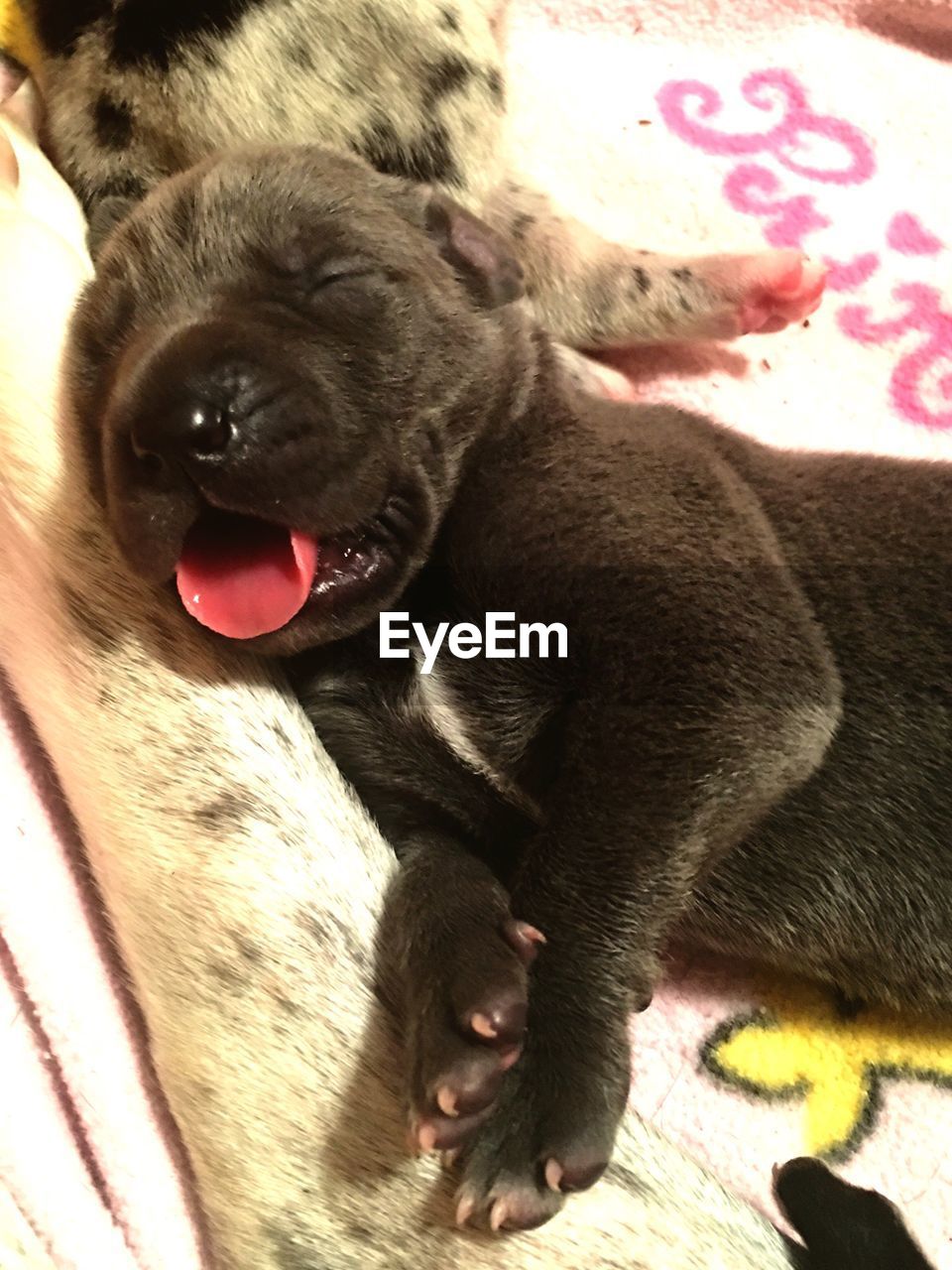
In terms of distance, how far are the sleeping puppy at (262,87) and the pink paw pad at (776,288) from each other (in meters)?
0.48

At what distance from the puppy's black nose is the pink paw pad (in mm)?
1142

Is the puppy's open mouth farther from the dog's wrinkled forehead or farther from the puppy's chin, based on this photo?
the dog's wrinkled forehead

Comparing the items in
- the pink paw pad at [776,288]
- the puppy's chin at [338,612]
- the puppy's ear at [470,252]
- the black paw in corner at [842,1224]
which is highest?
the puppy's ear at [470,252]

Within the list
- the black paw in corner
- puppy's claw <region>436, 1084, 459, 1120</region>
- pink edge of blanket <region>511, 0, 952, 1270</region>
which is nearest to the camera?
puppy's claw <region>436, 1084, 459, 1120</region>

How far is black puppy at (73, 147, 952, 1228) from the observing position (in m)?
1.21

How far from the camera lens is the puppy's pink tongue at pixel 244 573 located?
4.15 ft

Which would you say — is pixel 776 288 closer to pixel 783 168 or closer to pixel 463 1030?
pixel 783 168

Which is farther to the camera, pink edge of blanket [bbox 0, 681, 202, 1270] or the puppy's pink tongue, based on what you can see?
pink edge of blanket [bbox 0, 681, 202, 1270]

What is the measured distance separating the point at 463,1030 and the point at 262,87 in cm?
120

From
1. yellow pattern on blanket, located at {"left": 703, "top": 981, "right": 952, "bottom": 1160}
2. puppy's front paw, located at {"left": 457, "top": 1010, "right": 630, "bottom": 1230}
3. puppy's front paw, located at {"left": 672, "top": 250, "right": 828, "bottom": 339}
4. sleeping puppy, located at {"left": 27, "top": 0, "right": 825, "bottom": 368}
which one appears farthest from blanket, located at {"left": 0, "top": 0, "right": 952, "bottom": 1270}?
puppy's front paw, located at {"left": 457, "top": 1010, "right": 630, "bottom": 1230}

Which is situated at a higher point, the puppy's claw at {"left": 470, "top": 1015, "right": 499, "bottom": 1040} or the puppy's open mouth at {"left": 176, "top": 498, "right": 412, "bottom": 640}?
the puppy's open mouth at {"left": 176, "top": 498, "right": 412, "bottom": 640}

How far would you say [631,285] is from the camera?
2012mm

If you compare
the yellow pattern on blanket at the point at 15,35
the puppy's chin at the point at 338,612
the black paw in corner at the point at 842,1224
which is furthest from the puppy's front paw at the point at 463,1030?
the yellow pattern on blanket at the point at 15,35

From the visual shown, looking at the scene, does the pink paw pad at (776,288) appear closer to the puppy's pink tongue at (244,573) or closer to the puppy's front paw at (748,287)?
the puppy's front paw at (748,287)
